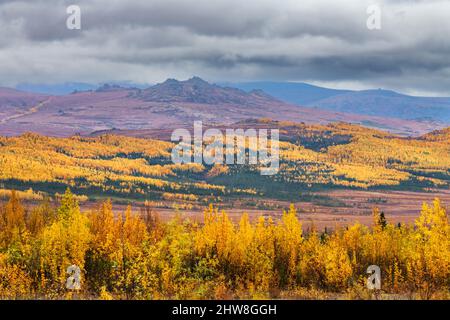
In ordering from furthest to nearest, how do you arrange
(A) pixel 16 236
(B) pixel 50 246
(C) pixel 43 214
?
1. (C) pixel 43 214
2. (A) pixel 16 236
3. (B) pixel 50 246

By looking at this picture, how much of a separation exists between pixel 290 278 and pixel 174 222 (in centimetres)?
1449

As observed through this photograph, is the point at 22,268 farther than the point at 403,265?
No

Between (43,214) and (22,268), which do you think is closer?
(22,268)

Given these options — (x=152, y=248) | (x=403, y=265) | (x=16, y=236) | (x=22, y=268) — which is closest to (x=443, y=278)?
(x=403, y=265)

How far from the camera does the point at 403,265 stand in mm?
68750
